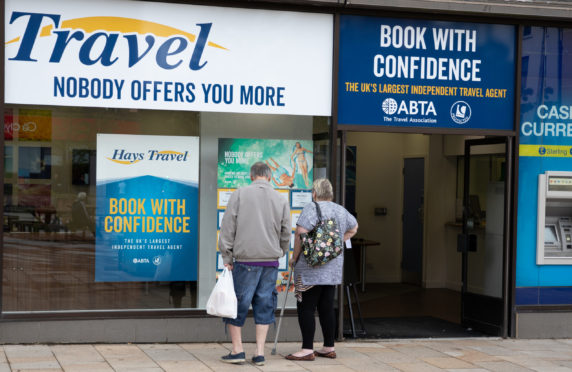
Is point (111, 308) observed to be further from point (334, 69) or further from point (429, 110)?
point (429, 110)

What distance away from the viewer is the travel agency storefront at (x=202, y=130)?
307 inches

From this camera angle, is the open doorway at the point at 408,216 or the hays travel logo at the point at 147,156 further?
the open doorway at the point at 408,216

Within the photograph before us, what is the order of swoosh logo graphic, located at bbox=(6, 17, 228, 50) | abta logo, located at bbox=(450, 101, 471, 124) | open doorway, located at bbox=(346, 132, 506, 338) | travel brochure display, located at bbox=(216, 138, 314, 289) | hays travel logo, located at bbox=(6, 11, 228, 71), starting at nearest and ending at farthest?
hays travel logo, located at bbox=(6, 11, 228, 71)
swoosh logo graphic, located at bbox=(6, 17, 228, 50)
travel brochure display, located at bbox=(216, 138, 314, 289)
abta logo, located at bbox=(450, 101, 471, 124)
open doorway, located at bbox=(346, 132, 506, 338)

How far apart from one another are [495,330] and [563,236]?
4.78 ft

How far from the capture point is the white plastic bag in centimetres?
679

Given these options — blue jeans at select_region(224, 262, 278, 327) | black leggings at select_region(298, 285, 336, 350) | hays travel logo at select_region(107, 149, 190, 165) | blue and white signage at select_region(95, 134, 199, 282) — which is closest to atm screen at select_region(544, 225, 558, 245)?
black leggings at select_region(298, 285, 336, 350)

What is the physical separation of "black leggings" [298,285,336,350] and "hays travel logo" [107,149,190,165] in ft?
7.10

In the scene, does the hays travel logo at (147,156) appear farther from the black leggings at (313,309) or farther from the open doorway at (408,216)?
the open doorway at (408,216)

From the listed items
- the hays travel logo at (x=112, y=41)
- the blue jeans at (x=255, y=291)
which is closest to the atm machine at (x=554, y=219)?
the blue jeans at (x=255, y=291)

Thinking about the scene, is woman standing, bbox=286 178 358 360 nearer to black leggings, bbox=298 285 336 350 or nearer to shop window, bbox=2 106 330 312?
black leggings, bbox=298 285 336 350

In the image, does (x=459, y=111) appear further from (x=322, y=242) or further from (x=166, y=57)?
(x=166, y=57)

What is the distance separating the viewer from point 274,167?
8.60 metres

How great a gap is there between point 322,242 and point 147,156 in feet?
7.58

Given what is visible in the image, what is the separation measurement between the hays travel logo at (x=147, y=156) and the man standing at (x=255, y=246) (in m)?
1.46
